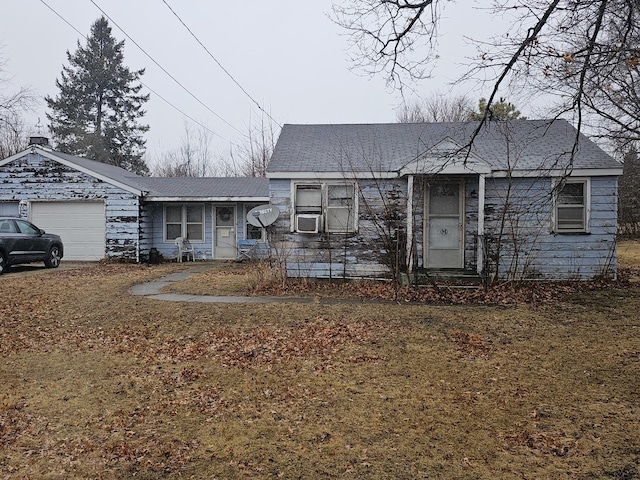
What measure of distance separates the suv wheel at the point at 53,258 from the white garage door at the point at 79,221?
64.9 inches

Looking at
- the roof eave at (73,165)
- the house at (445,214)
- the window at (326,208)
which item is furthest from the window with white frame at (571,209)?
the roof eave at (73,165)

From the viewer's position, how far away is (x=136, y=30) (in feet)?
48.7

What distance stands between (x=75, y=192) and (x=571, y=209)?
15699 mm

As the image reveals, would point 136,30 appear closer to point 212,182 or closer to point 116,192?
point 116,192

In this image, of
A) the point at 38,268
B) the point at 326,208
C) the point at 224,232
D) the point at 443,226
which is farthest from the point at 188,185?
the point at 443,226

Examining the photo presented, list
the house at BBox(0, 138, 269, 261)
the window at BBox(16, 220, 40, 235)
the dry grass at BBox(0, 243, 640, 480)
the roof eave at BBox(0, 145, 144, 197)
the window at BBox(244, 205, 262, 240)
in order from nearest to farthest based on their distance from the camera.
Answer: the dry grass at BBox(0, 243, 640, 480) < the window at BBox(16, 220, 40, 235) < the roof eave at BBox(0, 145, 144, 197) < the house at BBox(0, 138, 269, 261) < the window at BBox(244, 205, 262, 240)

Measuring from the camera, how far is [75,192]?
55.0 ft

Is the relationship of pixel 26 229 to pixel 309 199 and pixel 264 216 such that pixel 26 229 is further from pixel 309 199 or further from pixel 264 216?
pixel 309 199

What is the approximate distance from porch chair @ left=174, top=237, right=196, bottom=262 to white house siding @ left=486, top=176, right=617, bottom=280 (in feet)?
36.3

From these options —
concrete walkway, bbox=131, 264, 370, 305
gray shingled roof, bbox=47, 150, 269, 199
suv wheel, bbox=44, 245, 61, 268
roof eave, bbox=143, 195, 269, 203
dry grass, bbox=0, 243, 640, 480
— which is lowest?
dry grass, bbox=0, 243, 640, 480

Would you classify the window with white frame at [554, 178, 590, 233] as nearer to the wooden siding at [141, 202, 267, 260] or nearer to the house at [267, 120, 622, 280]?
the house at [267, 120, 622, 280]

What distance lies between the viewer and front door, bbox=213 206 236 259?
18.2 metres

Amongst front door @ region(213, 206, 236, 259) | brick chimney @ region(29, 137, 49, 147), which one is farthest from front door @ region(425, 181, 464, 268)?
brick chimney @ region(29, 137, 49, 147)

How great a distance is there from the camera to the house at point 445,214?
11484 mm
